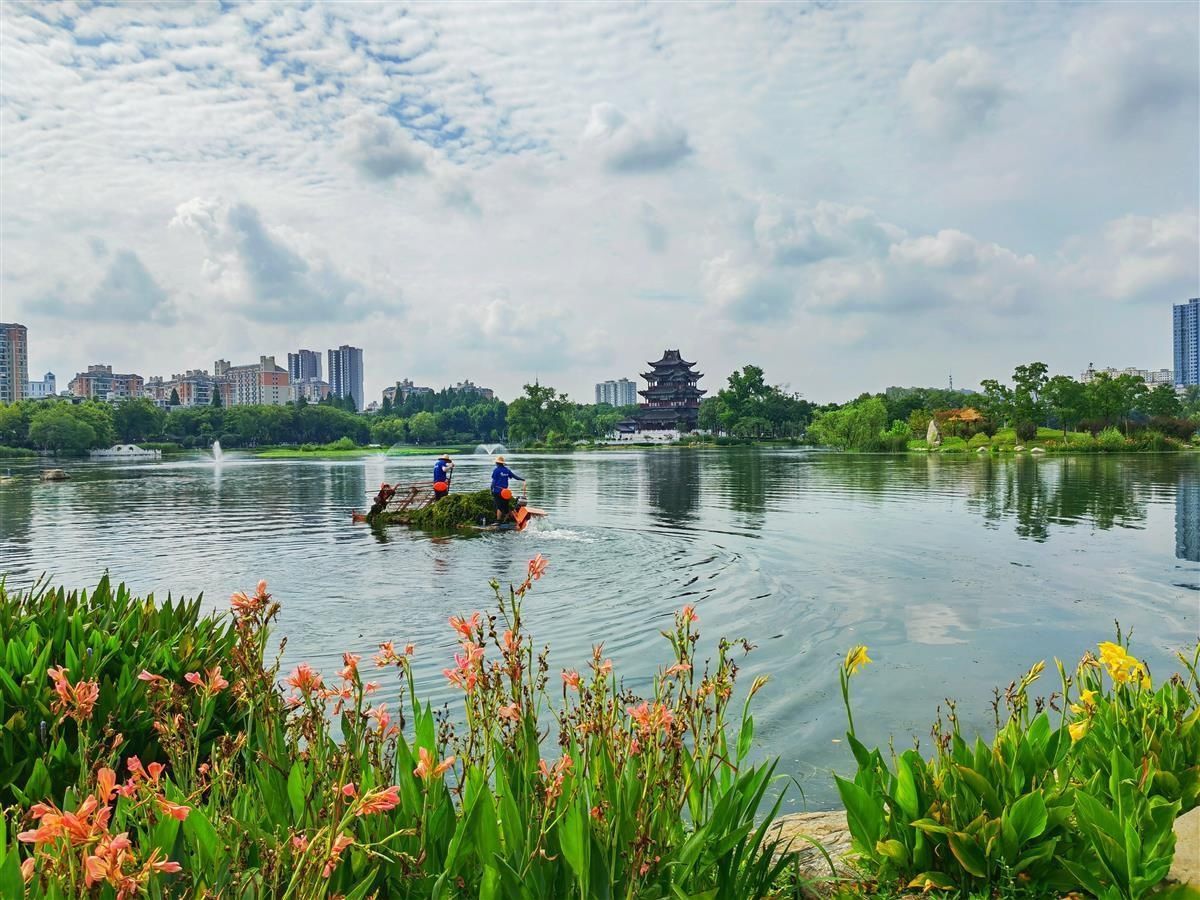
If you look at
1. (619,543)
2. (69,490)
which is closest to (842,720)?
(619,543)

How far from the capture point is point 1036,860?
280 cm

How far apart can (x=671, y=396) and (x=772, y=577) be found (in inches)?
3909

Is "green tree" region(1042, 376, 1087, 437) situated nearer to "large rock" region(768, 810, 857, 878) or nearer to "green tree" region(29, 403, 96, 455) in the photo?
"large rock" region(768, 810, 857, 878)

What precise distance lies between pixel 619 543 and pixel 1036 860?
12782mm

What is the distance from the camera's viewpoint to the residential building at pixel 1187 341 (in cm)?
18338

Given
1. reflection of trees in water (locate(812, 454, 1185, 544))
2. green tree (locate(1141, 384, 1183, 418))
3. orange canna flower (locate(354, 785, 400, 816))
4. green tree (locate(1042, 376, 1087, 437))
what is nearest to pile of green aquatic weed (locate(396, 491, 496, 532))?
reflection of trees in water (locate(812, 454, 1185, 544))

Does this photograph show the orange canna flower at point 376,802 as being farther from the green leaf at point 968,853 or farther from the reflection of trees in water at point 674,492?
A: the reflection of trees in water at point 674,492

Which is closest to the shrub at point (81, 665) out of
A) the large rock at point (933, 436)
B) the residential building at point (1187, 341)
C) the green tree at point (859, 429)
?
the large rock at point (933, 436)

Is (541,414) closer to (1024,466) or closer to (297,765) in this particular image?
(1024,466)

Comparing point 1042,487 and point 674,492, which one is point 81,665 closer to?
point 674,492

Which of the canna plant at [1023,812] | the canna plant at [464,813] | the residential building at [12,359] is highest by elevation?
the residential building at [12,359]

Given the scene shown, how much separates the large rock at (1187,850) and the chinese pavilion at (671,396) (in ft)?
346

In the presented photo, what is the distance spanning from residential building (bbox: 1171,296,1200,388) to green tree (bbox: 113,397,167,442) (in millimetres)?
202944

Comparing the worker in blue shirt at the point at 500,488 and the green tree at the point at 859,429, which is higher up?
the green tree at the point at 859,429
